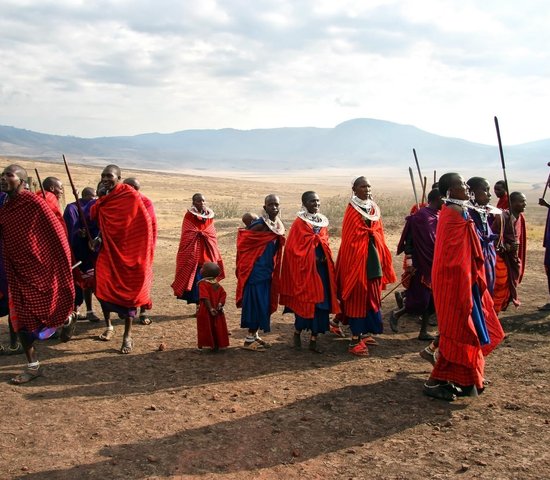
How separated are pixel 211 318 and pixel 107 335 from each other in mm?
1546

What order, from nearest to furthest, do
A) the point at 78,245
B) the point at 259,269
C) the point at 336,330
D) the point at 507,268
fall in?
the point at 259,269, the point at 336,330, the point at 78,245, the point at 507,268

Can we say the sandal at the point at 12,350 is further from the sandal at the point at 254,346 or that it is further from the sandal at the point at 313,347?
the sandal at the point at 313,347

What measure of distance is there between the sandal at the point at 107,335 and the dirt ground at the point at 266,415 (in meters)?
0.10

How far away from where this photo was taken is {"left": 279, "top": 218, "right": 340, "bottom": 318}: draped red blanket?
22.2 feet

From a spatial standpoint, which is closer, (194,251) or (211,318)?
(211,318)

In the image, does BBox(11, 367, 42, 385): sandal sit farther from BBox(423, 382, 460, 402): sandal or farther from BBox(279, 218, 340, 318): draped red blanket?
BBox(423, 382, 460, 402): sandal

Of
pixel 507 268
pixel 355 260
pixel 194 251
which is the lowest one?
pixel 507 268

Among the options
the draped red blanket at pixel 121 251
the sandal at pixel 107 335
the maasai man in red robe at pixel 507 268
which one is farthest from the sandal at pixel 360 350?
the sandal at pixel 107 335

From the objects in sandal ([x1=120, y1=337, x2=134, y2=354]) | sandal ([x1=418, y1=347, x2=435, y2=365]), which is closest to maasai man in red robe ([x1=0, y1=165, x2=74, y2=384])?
sandal ([x1=120, y1=337, x2=134, y2=354])

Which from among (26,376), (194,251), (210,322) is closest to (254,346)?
(210,322)

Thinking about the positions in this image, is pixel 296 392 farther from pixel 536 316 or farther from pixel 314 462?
pixel 536 316

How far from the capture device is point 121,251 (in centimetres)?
679

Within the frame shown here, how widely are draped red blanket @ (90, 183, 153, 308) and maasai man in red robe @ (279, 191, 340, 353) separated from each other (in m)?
1.81

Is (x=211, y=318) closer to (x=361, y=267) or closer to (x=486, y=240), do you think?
(x=361, y=267)
